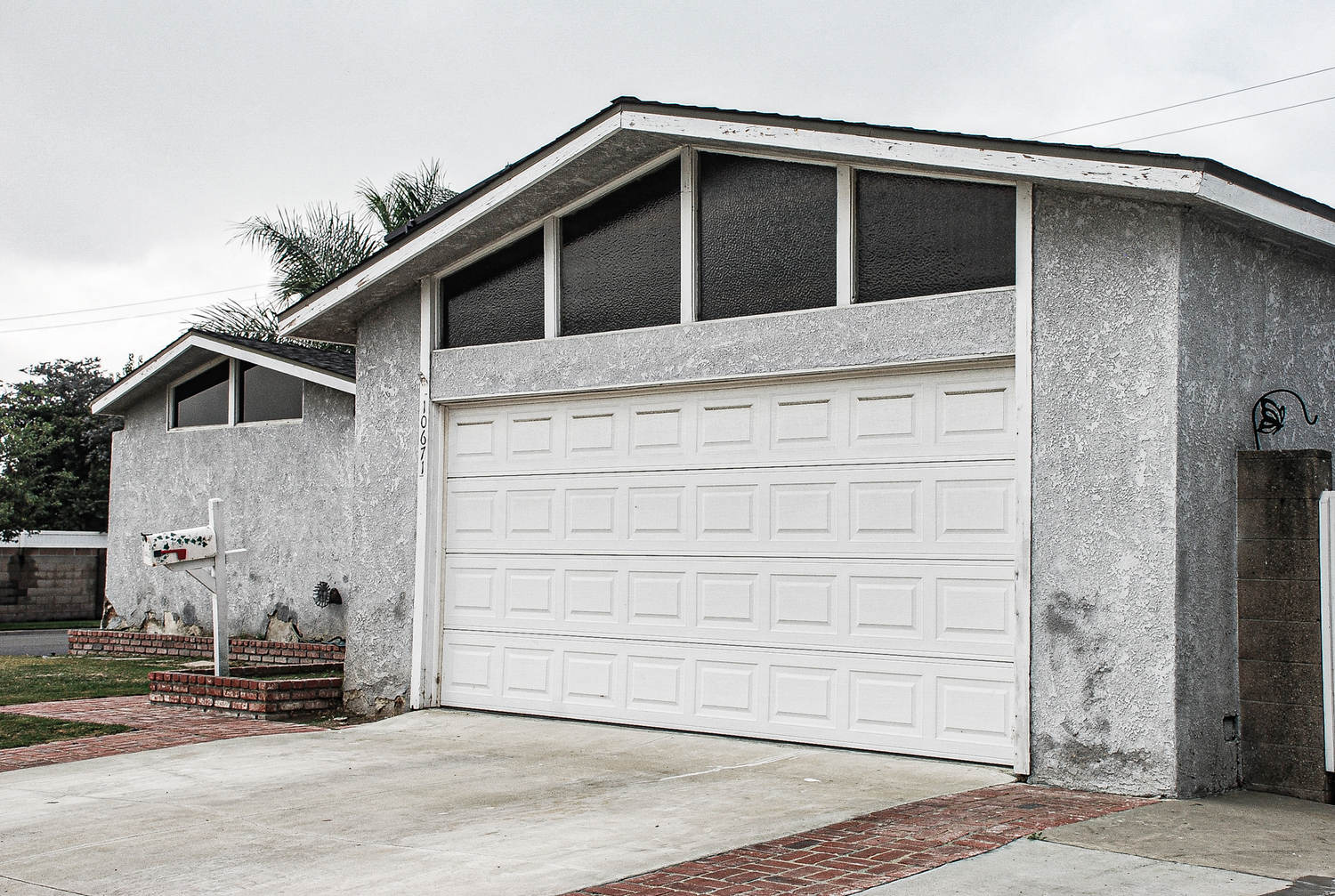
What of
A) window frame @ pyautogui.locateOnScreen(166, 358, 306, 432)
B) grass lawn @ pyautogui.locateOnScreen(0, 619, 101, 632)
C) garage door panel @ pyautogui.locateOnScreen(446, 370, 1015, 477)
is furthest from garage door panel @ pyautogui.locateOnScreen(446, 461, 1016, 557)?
grass lawn @ pyautogui.locateOnScreen(0, 619, 101, 632)

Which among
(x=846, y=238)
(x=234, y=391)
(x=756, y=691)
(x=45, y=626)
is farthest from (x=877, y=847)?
(x=45, y=626)

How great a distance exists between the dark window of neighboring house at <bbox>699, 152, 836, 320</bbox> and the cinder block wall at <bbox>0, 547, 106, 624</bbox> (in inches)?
943

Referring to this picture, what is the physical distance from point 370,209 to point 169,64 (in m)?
11.5

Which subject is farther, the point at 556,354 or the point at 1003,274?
the point at 556,354

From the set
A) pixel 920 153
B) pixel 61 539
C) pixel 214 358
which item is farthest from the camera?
pixel 61 539

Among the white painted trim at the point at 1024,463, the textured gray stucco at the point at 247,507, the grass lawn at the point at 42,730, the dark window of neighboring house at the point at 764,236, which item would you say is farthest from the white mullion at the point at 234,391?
the white painted trim at the point at 1024,463

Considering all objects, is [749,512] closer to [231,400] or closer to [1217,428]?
[1217,428]

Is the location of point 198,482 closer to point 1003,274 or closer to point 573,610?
point 573,610

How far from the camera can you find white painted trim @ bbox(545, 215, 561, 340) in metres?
10.0

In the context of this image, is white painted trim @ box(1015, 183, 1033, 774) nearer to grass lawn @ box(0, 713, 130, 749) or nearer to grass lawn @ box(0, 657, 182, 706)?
grass lawn @ box(0, 713, 130, 749)

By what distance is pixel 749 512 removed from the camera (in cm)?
896

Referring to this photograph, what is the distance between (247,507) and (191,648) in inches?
77.8

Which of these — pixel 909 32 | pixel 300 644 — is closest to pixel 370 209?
pixel 909 32

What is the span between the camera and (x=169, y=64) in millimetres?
18453
